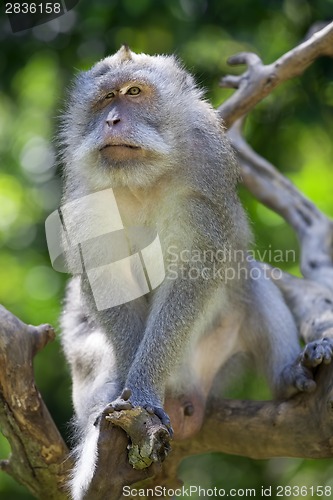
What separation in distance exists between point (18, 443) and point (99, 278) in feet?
3.85

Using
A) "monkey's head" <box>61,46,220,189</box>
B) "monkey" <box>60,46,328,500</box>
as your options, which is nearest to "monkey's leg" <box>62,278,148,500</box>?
"monkey" <box>60,46,328,500</box>

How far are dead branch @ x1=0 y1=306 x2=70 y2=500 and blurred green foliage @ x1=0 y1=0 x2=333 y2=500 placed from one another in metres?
2.42

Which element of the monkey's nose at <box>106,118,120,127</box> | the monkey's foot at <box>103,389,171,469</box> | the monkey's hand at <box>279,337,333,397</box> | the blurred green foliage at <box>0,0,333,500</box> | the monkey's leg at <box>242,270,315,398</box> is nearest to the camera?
the monkey's foot at <box>103,389,171,469</box>

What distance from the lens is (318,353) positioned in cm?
490

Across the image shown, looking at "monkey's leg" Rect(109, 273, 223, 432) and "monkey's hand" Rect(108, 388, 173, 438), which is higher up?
"monkey's leg" Rect(109, 273, 223, 432)

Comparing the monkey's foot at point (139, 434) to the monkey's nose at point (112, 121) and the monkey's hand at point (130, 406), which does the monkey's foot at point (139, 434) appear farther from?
the monkey's nose at point (112, 121)

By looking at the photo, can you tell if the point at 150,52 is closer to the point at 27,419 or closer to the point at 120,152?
the point at 120,152

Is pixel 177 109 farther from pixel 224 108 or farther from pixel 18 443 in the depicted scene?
pixel 18 443

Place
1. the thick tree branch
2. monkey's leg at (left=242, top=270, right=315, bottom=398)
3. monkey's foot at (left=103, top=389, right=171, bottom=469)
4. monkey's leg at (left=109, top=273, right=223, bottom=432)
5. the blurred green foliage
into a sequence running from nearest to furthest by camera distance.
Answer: monkey's foot at (left=103, top=389, right=171, bottom=469) < monkey's leg at (left=109, top=273, right=223, bottom=432) < monkey's leg at (left=242, top=270, right=315, bottom=398) < the thick tree branch < the blurred green foliage

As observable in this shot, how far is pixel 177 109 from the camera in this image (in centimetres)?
492

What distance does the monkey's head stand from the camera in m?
4.62

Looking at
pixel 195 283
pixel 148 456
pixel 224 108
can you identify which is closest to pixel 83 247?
pixel 195 283

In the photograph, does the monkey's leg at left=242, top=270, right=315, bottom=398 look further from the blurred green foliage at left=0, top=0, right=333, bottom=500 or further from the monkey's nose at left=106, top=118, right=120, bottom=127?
the blurred green foliage at left=0, top=0, right=333, bottom=500

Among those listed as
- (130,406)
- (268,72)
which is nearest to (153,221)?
(130,406)
